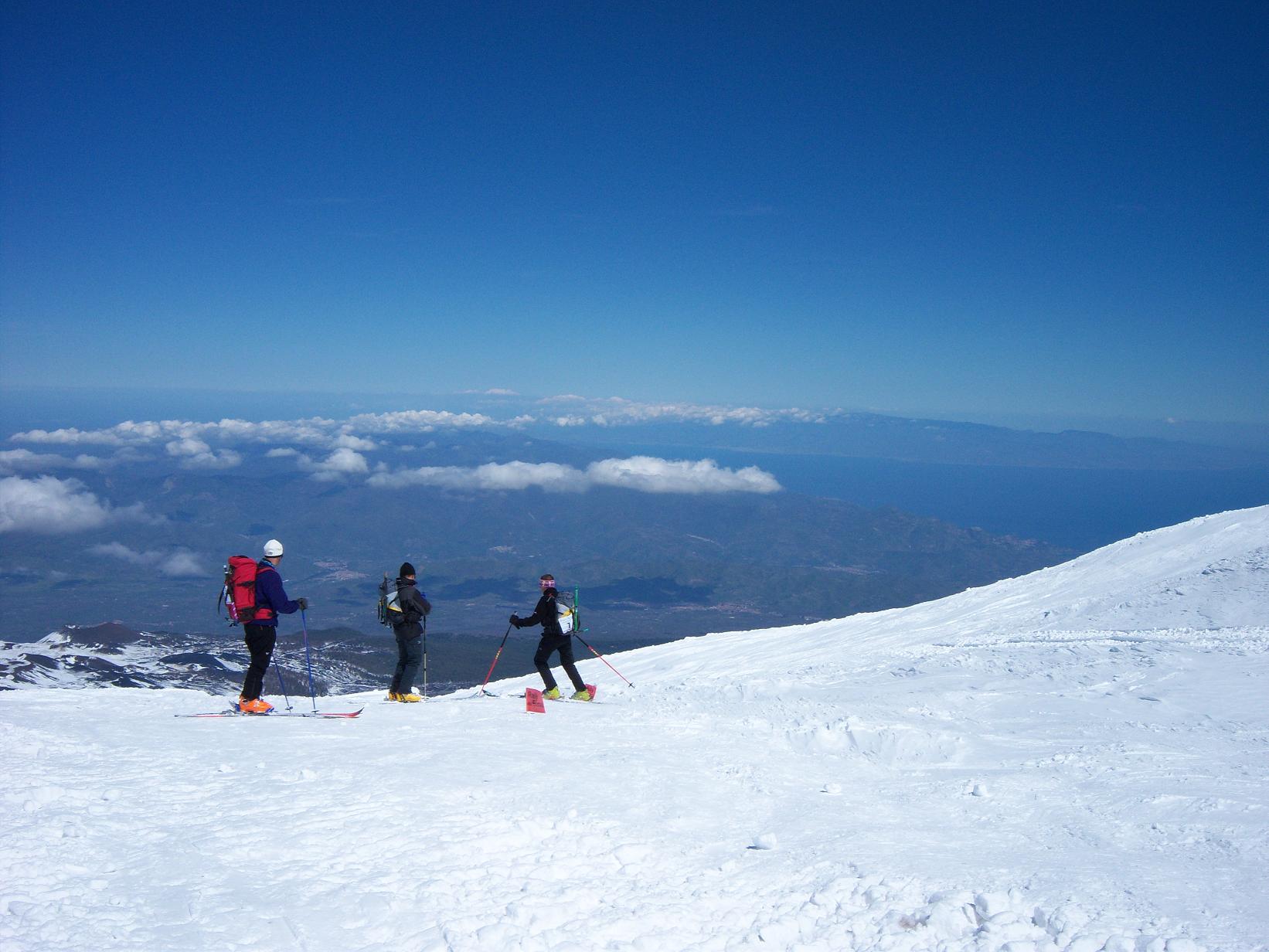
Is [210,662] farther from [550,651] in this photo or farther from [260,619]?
[550,651]

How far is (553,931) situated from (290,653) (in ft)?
346

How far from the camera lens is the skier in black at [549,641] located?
1220 centimetres

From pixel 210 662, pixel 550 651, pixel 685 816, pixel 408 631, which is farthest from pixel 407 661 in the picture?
pixel 210 662

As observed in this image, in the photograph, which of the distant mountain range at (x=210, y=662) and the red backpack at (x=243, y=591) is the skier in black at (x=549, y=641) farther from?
the distant mountain range at (x=210, y=662)

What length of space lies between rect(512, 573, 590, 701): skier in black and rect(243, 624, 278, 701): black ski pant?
3.68 m

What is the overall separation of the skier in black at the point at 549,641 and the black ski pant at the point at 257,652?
3.68m

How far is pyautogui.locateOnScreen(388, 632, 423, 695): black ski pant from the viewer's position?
12.4 metres

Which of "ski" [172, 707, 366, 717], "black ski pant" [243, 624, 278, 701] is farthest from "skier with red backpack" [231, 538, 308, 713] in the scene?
→ "ski" [172, 707, 366, 717]

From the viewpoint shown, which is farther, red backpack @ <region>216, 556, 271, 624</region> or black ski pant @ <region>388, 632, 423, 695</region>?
black ski pant @ <region>388, 632, 423, 695</region>

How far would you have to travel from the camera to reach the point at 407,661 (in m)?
12.5

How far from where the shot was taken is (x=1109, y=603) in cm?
1559

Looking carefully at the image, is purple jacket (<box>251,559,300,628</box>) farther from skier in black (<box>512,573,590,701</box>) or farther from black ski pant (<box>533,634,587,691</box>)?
black ski pant (<box>533,634,587,691</box>)

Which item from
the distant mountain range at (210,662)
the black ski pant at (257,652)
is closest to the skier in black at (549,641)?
the black ski pant at (257,652)

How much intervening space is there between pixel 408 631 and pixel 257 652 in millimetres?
2342
